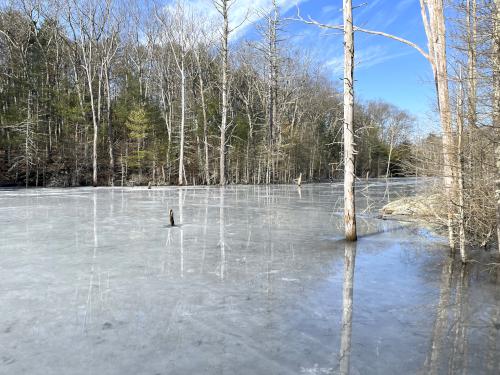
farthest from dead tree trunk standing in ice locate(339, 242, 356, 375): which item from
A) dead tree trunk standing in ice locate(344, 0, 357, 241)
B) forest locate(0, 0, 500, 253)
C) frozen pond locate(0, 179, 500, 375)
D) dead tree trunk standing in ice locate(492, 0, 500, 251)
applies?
forest locate(0, 0, 500, 253)

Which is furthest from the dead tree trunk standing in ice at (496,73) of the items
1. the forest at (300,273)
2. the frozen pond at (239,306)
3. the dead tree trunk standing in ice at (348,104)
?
the dead tree trunk standing in ice at (348,104)

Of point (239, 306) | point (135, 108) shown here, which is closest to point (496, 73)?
point (239, 306)

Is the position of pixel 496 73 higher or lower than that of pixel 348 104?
lower

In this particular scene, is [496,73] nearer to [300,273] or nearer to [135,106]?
[300,273]

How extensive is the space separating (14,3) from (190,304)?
4084 cm

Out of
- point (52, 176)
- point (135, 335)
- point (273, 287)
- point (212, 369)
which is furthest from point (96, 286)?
point (52, 176)

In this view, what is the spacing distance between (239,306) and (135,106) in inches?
1403

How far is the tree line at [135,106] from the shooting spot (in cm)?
3291

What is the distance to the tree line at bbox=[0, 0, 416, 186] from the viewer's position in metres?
32.9

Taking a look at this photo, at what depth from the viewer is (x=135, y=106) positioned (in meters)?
37.9

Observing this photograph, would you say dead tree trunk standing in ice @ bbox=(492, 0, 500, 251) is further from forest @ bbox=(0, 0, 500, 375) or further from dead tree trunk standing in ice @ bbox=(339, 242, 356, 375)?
dead tree trunk standing in ice @ bbox=(339, 242, 356, 375)

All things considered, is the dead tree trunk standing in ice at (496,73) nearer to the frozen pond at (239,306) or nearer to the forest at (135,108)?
the frozen pond at (239,306)

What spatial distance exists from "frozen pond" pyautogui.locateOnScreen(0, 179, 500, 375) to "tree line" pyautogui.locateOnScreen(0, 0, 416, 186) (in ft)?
71.9

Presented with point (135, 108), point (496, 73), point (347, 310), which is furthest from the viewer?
point (135, 108)
